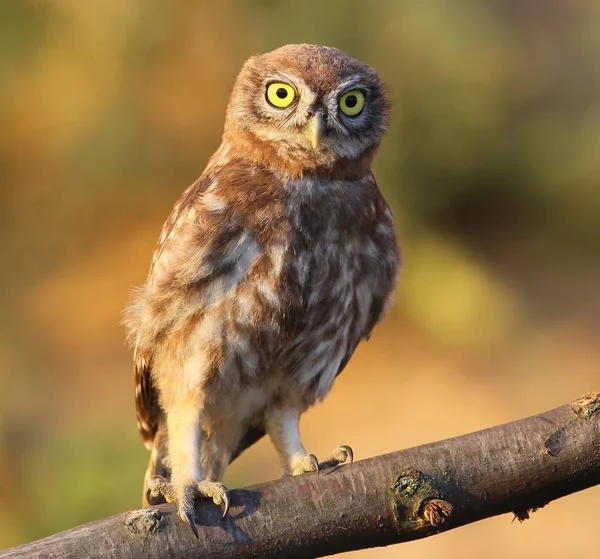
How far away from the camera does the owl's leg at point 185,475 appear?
8.36 feet

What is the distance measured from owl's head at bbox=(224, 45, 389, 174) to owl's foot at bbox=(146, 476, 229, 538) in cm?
104

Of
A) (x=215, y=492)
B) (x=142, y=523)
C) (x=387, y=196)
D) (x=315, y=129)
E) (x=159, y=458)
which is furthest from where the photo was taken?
(x=387, y=196)

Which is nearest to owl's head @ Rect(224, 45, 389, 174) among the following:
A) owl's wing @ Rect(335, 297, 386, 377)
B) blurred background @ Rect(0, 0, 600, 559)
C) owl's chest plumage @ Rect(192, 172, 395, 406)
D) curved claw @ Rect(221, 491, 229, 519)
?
owl's chest plumage @ Rect(192, 172, 395, 406)

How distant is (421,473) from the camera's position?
92.9 inches

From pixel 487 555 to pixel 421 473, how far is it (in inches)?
169

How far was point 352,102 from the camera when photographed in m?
3.12

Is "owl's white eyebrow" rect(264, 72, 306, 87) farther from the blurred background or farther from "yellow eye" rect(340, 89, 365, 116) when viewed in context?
the blurred background

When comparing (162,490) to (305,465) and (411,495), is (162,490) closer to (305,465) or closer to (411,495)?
(305,465)

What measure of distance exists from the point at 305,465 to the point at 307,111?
117 centimetres

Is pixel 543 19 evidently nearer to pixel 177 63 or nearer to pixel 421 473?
pixel 177 63

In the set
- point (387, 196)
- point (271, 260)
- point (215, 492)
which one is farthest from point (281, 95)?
point (387, 196)

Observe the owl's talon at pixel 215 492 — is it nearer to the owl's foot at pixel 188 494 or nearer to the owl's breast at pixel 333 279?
the owl's foot at pixel 188 494

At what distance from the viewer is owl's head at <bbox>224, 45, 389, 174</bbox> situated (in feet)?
9.88

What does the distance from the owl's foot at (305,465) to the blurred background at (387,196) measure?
10.9 feet
